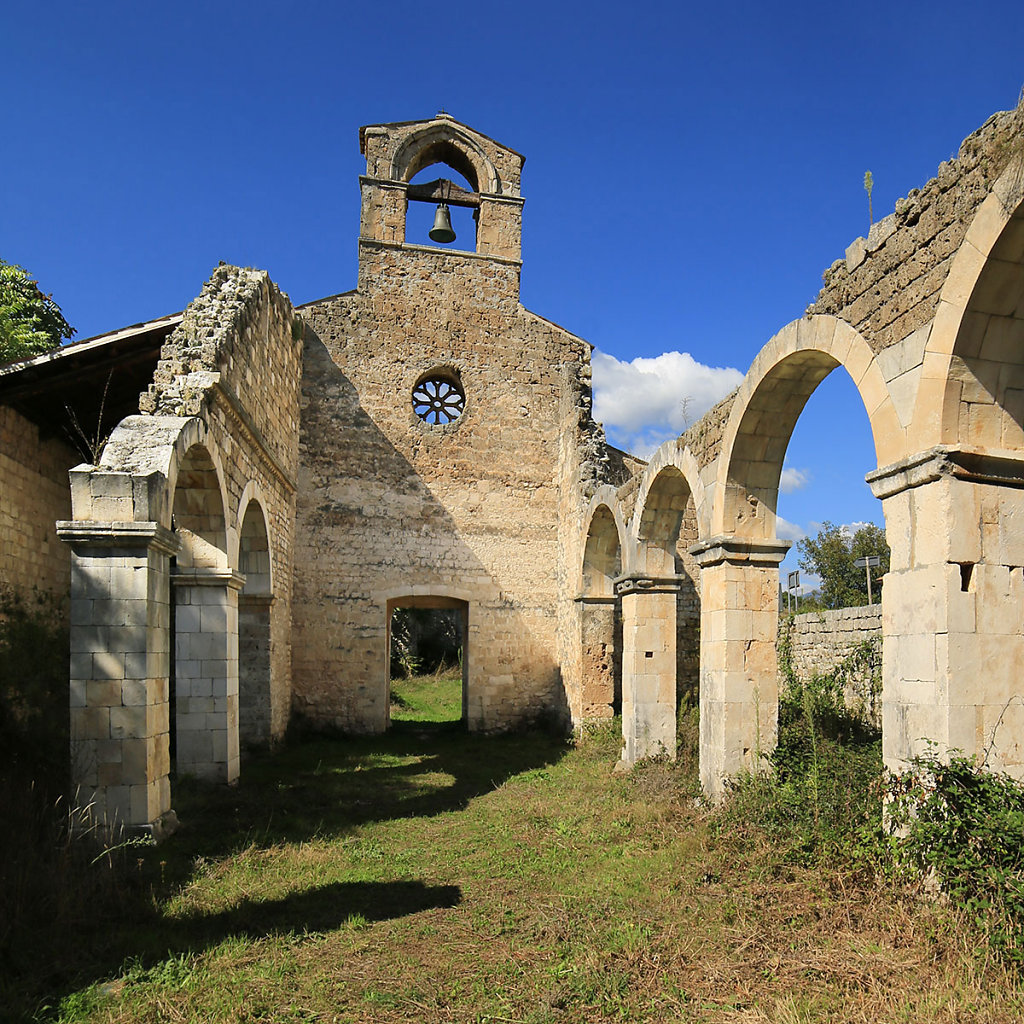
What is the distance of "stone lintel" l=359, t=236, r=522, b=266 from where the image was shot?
43.7 feet

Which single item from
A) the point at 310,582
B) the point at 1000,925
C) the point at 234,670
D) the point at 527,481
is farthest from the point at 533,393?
the point at 1000,925

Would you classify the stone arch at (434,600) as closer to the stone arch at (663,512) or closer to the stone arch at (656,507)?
the stone arch at (656,507)

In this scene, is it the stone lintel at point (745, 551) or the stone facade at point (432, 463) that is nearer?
the stone lintel at point (745, 551)

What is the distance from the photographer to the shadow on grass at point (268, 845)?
398cm

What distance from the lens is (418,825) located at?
22.6 ft

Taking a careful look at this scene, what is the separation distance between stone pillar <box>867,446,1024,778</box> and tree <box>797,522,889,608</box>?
24108 mm

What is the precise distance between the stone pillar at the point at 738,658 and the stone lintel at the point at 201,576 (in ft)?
15.2

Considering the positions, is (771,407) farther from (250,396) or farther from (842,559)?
(842,559)

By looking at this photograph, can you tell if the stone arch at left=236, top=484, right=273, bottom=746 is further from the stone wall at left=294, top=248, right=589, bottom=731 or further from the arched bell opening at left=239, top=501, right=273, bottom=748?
the stone wall at left=294, top=248, right=589, bottom=731

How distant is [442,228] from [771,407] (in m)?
8.39

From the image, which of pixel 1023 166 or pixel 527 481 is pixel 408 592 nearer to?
pixel 527 481

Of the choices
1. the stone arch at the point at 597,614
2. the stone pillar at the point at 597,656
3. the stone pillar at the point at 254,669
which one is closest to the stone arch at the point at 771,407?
the stone arch at the point at 597,614

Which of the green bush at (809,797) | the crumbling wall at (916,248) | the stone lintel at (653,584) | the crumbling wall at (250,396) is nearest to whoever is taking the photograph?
the crumbling wall at (916,248)

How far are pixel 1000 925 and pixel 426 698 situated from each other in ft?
53.1
